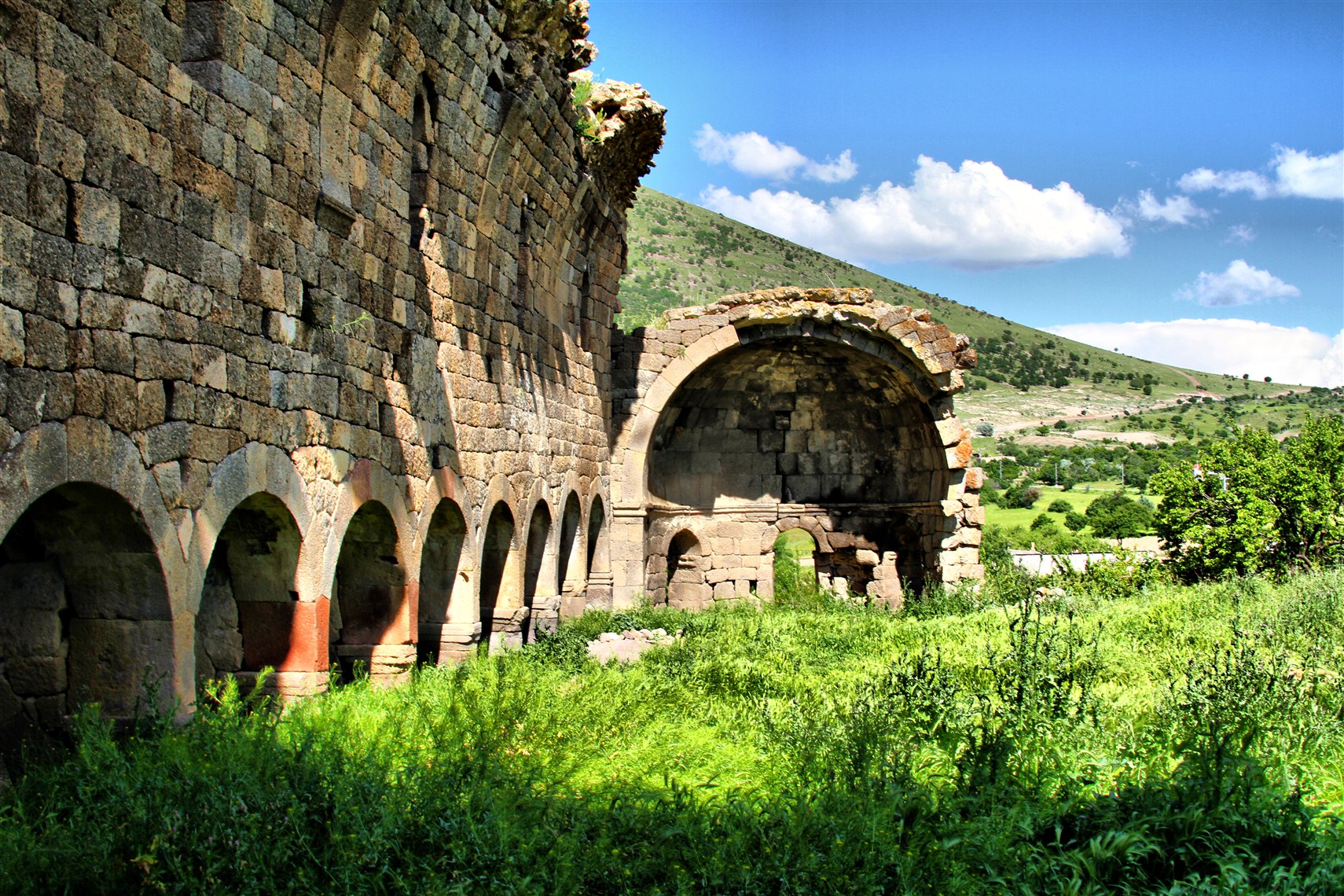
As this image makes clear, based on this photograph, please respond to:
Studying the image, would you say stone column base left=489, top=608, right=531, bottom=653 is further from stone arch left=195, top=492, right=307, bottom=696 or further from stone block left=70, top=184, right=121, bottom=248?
stone block left=70, top=184, right=121, bottom=248

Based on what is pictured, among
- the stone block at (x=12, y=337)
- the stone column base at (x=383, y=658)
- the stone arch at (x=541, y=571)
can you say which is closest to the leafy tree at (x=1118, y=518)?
the stone arch at (x=541, y=571)

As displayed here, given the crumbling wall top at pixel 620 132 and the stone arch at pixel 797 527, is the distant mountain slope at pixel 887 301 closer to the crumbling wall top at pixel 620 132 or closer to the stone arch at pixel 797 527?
the stone arch at pixel 797 527

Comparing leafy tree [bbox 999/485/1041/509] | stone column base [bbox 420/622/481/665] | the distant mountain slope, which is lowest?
stone column base [bbox 420/622/481/665]

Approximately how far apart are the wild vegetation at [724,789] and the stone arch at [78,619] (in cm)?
33

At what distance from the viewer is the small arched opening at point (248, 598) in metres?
7.63

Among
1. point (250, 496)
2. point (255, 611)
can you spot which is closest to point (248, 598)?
point (255, 611)

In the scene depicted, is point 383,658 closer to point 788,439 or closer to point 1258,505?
point 788,439

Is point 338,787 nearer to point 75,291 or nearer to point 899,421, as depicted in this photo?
point 75,291

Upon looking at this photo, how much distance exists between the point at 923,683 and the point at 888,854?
2.71 m

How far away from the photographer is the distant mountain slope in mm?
54625

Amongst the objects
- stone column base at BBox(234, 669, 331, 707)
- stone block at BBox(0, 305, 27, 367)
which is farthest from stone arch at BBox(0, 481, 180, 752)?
stone column base at BBox(234, 669, 331, 707)

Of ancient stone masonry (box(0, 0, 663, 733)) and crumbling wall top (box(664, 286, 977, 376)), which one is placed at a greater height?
crumbling wall top (box(664, 286, 977, 376))

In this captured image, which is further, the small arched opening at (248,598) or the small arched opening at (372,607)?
the small arched opening at (372,607)

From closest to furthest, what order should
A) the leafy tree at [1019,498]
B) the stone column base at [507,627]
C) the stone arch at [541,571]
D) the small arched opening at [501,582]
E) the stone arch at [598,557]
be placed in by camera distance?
the stone column base at [507,627] → the small arched opening at [501,582] → the stone arch at [541,571] → the stone arch at [598,557] → the leafy tree at [1019,498]
